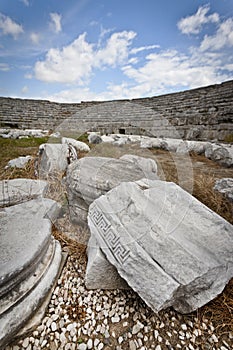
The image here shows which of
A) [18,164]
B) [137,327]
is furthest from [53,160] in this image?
[137,327]

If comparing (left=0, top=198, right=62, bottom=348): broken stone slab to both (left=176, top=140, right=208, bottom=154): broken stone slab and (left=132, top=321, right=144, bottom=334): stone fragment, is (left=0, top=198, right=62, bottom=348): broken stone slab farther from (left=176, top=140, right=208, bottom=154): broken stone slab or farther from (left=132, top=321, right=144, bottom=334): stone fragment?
(left=176, top=140, right=208, bottom=154): broken stone slab

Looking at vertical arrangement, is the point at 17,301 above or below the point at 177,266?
below

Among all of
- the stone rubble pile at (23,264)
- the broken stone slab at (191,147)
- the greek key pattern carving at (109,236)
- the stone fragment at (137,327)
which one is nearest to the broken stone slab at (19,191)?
the stone rubble pile at (23,264)

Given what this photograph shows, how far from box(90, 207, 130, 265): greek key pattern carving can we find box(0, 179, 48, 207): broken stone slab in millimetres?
1045

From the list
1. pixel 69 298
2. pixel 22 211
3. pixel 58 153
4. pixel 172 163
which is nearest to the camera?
pixel 69 298

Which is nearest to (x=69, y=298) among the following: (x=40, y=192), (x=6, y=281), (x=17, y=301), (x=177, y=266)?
(x=17, y=301)

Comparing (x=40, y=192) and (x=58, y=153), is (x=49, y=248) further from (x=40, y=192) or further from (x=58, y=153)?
(x=58, y=153)

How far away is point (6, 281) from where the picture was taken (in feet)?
3.14

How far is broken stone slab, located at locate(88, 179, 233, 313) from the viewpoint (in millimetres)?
962

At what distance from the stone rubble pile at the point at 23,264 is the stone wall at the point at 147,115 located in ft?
20.6

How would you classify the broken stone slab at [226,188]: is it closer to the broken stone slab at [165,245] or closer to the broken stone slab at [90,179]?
the broken stone slab at [165,245]

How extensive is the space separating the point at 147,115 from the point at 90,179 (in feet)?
30.3

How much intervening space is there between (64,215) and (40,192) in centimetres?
42

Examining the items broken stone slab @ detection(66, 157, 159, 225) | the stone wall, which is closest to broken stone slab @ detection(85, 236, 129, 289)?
broken stone slab @ detection(66, 157, 159, 225)
